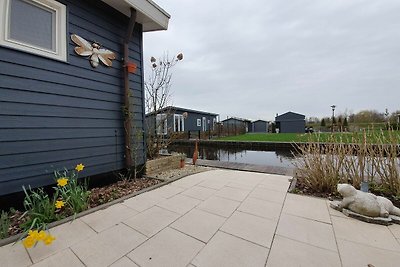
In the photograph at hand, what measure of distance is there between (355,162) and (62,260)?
3.73 meters

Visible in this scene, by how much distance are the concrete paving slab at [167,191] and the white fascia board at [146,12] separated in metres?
2.99

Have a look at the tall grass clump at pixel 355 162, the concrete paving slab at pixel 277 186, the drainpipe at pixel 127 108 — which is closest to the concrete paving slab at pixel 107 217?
the drainpipe at pixel 127 108

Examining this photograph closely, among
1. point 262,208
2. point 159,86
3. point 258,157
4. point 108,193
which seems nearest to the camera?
point 262,208

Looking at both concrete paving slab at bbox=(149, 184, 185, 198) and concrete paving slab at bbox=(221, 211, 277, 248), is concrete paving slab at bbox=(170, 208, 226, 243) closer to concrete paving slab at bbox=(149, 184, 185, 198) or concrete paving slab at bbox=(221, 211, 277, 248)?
concrete paving slab at bbox=(221, 211, 277, 248)

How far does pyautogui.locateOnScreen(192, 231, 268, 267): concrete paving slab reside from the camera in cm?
131

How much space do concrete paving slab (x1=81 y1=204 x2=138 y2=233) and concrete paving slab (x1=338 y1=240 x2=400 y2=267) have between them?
200 cm

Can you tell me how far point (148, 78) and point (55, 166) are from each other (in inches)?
146

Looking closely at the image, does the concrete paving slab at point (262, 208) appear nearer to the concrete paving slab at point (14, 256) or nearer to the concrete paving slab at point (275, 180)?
the concrete paving slab at point (275, 180)

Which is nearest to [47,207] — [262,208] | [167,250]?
[167,250]

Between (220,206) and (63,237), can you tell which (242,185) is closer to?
(220,206)

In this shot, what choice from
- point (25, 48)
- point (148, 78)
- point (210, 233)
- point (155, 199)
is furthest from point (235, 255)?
point (148, 78)

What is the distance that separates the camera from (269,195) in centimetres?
268

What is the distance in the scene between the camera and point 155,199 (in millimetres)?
2514

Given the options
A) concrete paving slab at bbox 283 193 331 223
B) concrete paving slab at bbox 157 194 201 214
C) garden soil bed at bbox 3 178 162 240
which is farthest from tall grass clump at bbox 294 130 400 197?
garden soil bed at bbox 3 178 162 240
